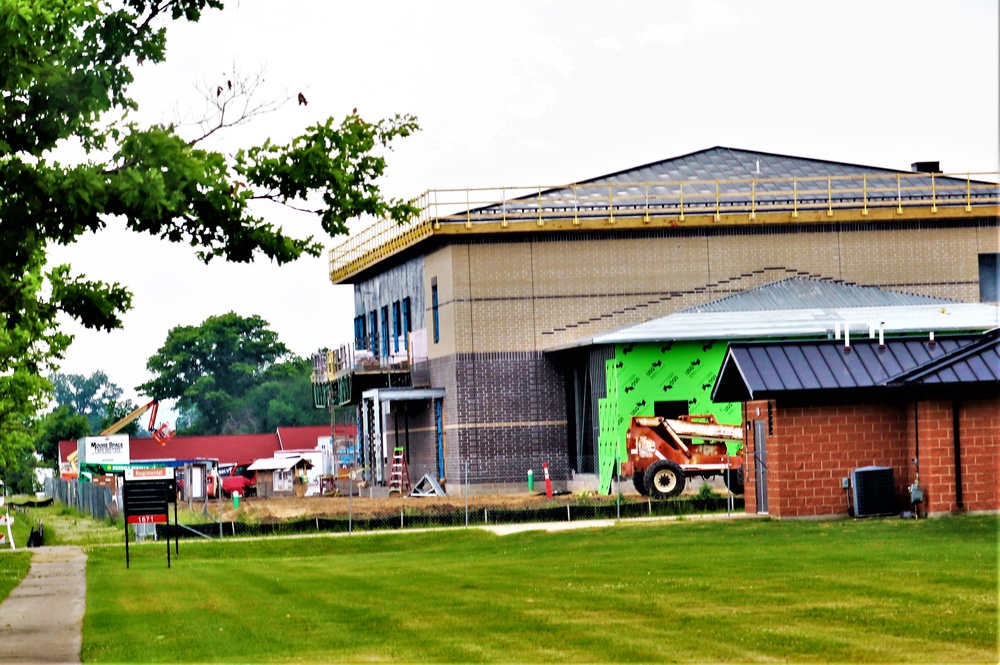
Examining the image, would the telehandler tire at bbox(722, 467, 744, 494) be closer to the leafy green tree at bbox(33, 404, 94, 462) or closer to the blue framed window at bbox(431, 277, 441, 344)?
the blue framed window at bbox(431, 277, 441, 344)

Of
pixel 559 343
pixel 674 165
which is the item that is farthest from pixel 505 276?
pixel 674 165

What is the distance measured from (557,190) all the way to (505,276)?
4.23 metres

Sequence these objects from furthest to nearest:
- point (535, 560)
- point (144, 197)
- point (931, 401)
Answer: point (931, 401) < point (535, 560) < point (144, 197)

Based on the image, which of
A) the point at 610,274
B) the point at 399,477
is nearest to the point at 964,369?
the point at 610,274

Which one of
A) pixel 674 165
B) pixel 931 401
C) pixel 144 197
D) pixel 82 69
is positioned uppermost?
pixel 674 165

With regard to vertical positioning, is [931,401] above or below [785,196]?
below

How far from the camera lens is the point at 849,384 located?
30219 mm

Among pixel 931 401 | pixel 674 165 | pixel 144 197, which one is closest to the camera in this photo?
pixel 144 197

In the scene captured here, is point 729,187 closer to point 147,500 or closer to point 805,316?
point 805,316

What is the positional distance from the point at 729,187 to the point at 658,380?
989 centimetres

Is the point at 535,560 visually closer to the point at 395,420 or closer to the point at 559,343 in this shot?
the point at 559,343

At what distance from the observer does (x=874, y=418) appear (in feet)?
101

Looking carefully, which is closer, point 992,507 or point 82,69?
point 82,69

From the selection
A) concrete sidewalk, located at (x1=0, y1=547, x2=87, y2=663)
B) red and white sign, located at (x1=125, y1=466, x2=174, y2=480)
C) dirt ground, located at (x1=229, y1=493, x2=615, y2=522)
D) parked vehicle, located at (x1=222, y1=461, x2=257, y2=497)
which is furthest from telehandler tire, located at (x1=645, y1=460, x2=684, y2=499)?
parked vehicle, located at (x1=222, y1=461, x2=257, y2=497)
